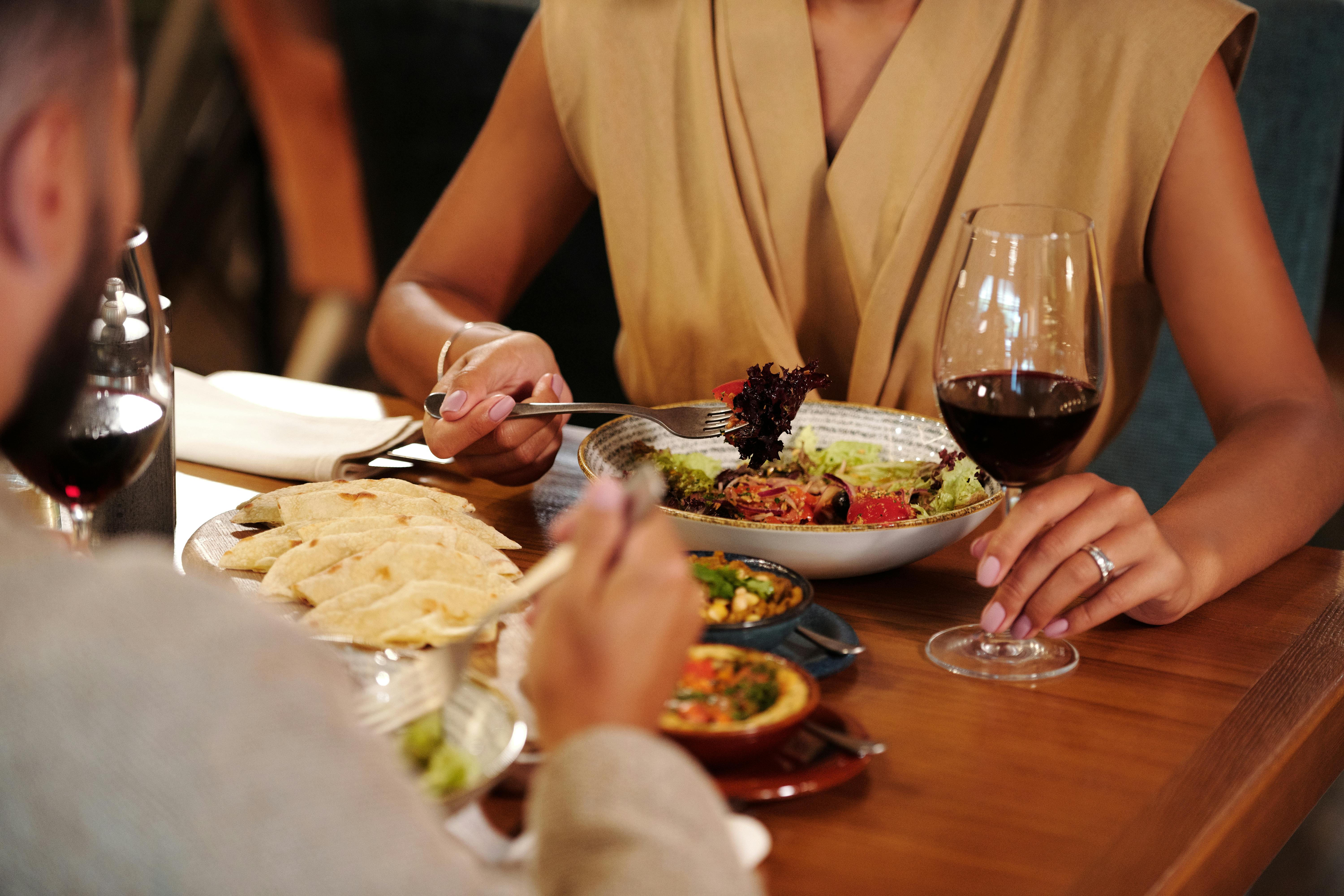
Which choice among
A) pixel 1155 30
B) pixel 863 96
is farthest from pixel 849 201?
pixel 1155 30

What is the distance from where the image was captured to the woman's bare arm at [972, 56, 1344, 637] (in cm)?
97

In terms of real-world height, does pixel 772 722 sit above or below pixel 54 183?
below

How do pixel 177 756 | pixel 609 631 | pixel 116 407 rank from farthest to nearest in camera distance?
1. pixel 116 407
2. pixel 609 631
3. pixel 177 756

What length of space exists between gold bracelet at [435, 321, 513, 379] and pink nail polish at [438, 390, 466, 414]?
0.13 meters

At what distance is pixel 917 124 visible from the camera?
1.68 m

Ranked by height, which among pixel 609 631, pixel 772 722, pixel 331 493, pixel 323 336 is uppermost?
pixel 609 631

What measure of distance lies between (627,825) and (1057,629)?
570 millimetres

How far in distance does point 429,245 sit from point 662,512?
0.98 m

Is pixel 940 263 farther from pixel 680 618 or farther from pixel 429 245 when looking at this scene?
pixel 680 618

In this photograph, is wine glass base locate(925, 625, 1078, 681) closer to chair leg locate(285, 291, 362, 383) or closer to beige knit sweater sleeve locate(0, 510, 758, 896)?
beige knit sweater sleeve locate(0, 510, 758, 896)

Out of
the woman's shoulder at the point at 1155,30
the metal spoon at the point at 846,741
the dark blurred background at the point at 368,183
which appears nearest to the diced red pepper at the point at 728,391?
the metal spoon at the point at 846,741

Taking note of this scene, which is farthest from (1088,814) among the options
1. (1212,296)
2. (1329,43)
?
(1329,43)

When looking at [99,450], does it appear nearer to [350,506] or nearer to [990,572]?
[350,506]

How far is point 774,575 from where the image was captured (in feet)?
3.10
